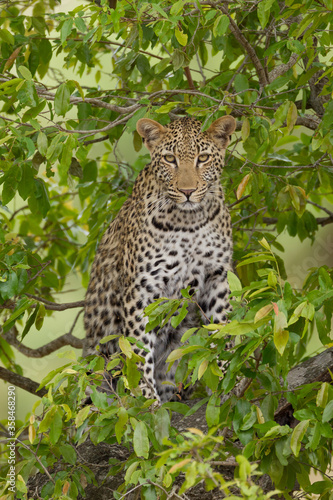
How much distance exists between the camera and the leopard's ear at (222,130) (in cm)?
539

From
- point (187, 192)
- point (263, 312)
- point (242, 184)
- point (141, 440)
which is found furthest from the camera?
point (187, 192)

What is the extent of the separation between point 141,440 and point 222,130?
256cm

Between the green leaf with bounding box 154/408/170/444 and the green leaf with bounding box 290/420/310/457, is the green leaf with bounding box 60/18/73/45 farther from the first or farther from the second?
the green leaf with bounding box 290/420/310/457

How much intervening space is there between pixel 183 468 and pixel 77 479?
4.80ft

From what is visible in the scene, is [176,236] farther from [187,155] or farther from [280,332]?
[280,332]

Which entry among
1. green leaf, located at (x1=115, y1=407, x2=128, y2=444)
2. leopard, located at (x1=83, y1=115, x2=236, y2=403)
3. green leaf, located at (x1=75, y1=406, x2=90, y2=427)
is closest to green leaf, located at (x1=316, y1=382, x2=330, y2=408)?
Result: green leaf, located at (x1=115, y1=407, x2=128, y2=444)

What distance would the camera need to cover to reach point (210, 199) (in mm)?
5492

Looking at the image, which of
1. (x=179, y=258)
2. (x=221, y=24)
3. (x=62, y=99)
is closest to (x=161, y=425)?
(x=179, y=258)

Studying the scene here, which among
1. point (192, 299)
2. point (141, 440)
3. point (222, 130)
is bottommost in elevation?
point (141, 440)

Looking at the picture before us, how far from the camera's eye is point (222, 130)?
5496mm

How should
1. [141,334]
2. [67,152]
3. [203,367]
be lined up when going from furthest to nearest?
[141,334] < [67,152] < [203,367]

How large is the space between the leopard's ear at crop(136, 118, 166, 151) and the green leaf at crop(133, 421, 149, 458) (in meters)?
2.34

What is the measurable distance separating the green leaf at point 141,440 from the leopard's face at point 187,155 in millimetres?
1967

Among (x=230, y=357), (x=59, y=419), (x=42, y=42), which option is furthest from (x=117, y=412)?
(x=42, y=42)
